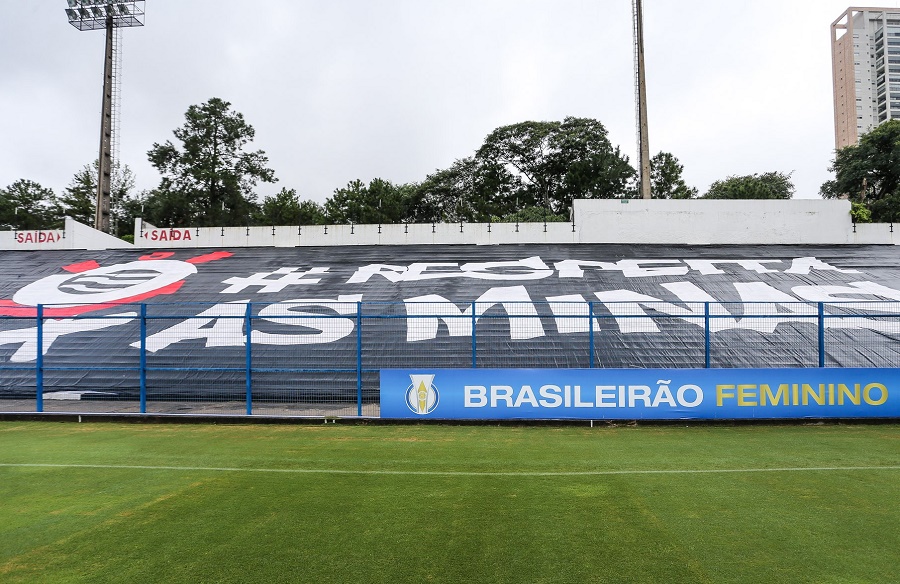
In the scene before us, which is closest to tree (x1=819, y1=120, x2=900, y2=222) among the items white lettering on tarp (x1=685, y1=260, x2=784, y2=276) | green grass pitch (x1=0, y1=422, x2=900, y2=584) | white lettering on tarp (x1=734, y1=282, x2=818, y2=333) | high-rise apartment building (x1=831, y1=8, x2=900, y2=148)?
white lettering on tarp (x1=685, y1=260, x2=784, y2=276)

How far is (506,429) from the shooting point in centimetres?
1120

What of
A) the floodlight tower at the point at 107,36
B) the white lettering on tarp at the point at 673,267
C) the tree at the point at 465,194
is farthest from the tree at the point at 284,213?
the white lettering on tarp at the point at 673,267

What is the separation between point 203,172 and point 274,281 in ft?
122

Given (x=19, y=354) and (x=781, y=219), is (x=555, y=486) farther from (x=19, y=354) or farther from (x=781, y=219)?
(x=781, y=219)

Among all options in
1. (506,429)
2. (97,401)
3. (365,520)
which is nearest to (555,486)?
(365,520)

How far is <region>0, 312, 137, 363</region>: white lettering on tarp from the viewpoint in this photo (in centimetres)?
1537

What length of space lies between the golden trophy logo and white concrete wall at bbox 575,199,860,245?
47.7 ft

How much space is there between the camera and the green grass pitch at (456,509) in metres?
4.82

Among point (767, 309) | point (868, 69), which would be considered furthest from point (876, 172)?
point (868, 69)

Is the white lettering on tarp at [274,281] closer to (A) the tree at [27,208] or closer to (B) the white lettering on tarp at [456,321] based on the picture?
(B) the white lettering on tarp at [456,321]

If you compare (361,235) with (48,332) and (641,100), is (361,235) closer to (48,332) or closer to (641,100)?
(48,332)

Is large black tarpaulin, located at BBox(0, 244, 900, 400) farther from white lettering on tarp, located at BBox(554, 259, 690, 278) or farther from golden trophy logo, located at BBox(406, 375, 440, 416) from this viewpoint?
golden trophy logo, located at BBox(406, 375, 440, 416)

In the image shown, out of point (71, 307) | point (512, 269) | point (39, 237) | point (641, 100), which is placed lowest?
point (71, 307)

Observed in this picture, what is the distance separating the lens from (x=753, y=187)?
55.2 m
